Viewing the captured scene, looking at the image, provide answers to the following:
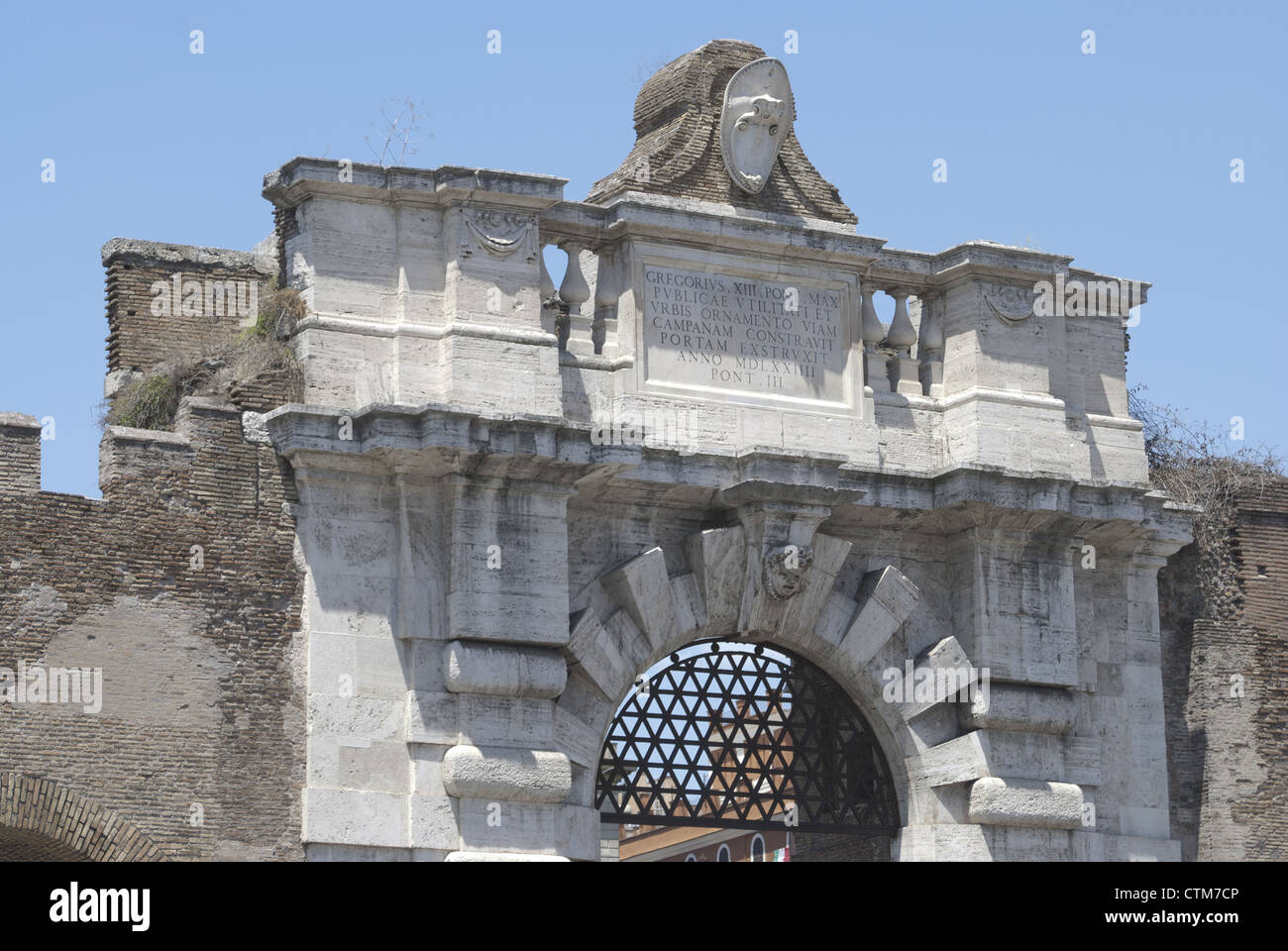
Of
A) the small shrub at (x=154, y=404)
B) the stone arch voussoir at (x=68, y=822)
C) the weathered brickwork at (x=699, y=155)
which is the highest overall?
the weathered brickwork at (x=699, y=155)

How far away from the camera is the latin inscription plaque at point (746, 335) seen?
1892 centimetres

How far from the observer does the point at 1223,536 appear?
21344 millimetres

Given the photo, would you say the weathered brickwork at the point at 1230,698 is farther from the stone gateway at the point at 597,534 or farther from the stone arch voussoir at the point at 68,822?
the stone arch voussoir at the point at 68,822

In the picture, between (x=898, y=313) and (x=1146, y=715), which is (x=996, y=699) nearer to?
(x=1146, y=715)

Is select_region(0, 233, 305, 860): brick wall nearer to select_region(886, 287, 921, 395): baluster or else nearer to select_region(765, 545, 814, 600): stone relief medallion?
select_region(765, 545, 814, 600): stone relief medallion

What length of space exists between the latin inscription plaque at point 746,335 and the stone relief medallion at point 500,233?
0.99 m

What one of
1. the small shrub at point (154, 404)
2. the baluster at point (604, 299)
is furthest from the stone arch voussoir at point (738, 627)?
the small shrub at point (154, 404)

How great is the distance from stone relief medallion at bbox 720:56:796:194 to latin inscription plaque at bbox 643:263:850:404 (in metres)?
0.82

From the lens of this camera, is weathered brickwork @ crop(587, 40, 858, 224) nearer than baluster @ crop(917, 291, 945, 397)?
Yes

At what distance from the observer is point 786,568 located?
61.1 feet

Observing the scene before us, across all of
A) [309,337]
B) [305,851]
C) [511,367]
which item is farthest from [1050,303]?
[305,851]

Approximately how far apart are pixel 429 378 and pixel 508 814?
9.98 ft

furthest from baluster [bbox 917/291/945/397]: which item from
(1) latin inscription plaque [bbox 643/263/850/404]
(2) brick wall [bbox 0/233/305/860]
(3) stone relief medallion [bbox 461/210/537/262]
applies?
(2) brick wall [bbox 0/233/305/860]

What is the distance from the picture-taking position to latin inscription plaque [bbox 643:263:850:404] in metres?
18.9
